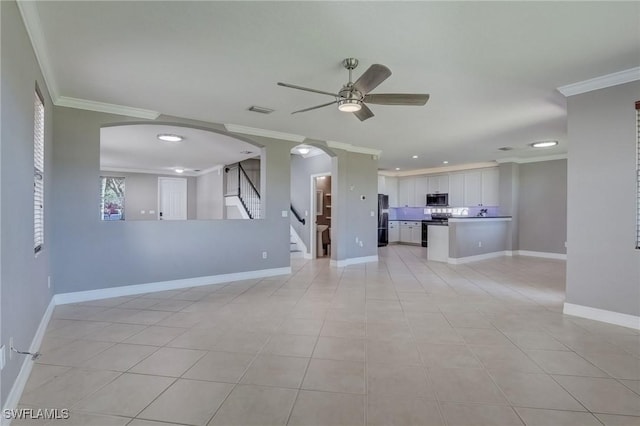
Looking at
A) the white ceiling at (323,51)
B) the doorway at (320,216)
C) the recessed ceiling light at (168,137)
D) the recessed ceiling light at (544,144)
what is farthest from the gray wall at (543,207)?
the recessed ceiling light at (168,137)

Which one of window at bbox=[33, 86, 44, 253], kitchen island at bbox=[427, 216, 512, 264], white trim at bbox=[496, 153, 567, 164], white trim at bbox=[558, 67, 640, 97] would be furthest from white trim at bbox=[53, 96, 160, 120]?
white trim at bbox=[496, 153, 567, 164]

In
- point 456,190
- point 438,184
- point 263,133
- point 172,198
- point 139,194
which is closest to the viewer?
point 263,133

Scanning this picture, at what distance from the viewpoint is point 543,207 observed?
7918mm

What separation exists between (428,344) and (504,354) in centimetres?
59

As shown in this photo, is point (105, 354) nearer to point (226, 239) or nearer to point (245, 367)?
point (245, 367)

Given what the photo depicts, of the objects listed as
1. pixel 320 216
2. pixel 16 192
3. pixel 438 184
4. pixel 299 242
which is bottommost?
pixel 299 242

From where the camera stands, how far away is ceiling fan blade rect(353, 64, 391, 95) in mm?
2403

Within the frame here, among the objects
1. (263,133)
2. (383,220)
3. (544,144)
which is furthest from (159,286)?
(544,144)

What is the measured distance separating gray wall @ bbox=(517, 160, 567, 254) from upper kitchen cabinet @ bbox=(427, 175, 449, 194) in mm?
2044

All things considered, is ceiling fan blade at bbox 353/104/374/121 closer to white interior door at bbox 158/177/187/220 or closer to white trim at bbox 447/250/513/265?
white trim at bbox 447/250/513/265

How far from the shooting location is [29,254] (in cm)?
245

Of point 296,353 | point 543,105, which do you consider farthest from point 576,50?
point 296,353

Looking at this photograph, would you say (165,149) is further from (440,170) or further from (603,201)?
(440,170)

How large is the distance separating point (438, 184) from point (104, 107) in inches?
353
